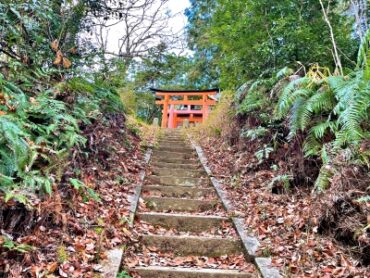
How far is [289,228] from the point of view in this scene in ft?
11.1

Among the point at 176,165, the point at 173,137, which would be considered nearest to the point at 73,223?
the point at 176,165

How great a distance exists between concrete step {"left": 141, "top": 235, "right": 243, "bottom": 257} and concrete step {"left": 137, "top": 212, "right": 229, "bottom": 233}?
47 centimetres

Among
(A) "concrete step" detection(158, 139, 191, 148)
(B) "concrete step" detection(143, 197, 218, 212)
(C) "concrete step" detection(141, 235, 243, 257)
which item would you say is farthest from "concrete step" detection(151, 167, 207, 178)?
(C) "concrete step" detection(141, 235, 243, 257)

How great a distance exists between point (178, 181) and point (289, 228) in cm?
249

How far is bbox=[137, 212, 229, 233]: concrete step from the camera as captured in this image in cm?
394

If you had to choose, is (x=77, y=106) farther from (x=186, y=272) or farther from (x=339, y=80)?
(x=339, y=80)

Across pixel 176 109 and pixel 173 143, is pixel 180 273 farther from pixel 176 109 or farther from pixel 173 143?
pixel 176 109

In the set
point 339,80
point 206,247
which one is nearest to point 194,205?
point 206,247

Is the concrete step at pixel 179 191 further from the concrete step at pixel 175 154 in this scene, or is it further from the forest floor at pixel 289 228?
the concrete step at pixel 175 154

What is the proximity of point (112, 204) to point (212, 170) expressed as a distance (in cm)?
244

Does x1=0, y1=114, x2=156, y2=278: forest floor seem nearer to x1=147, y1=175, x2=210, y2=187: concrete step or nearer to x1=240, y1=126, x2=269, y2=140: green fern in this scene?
x1=147, y1=175, x2=210, y2=187: concrete step

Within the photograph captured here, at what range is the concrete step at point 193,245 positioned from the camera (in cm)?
343

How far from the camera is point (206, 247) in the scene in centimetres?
345

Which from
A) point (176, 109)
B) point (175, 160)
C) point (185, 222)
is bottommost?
point (185, 222)
